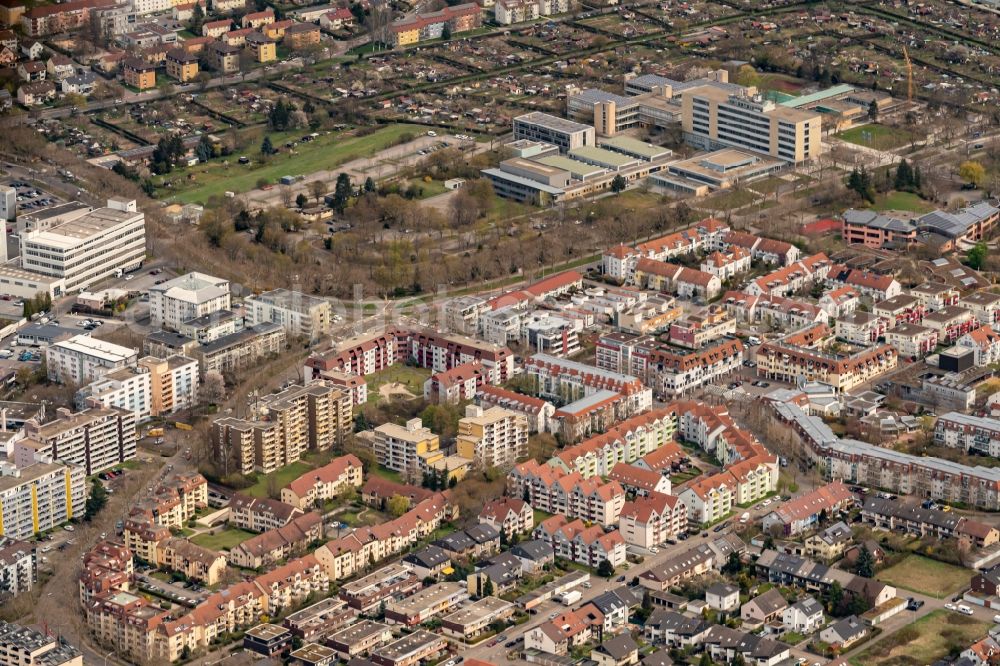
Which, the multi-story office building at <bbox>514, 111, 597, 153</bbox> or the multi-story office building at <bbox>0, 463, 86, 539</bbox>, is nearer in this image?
the multi-story office building at <bbox>0, 463, 86, 539</bbox>

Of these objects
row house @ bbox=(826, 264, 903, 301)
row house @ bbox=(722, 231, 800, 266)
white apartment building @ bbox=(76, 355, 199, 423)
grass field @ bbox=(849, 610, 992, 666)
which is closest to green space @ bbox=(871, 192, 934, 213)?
row house @ bbox=(722, 231, 800, 266)

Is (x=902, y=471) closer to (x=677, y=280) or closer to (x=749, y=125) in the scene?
(x=677, y=280)

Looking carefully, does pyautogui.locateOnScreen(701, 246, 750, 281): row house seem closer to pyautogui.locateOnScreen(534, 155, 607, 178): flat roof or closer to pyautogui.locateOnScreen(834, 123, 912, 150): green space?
pyautogui.locateOnScreen(534, 155, 607, 178): flat roof

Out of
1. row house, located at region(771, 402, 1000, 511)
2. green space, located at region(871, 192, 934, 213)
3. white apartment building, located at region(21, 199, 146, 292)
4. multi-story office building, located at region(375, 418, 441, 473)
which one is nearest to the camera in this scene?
row house, located at region(771, 402, 1000, 511)

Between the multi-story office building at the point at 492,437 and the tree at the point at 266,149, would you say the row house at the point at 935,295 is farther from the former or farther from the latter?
the tree at the point at 266,149

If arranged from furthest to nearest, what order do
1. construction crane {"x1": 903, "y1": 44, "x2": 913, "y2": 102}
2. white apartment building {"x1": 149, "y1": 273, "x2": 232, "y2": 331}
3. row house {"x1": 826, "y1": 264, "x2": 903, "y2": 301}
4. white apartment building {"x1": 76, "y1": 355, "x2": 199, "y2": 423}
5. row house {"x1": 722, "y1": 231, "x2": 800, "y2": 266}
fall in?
construction crane {"x1": 903, "y1": 44, "x2": 913, "y2": 102} < row house {"x1": 722, "y1": 231, "x2": 800, "y2": 266} < row house {"x1": 826, "y1": 264, "x2": 903, "y2": 301} < white apartment building {"x1": 149, "y1": 273, "x2": 232, "y2": 331} < white apartment building {"x1": 76, "y1": 355, "x2": 199, "y2": 423}

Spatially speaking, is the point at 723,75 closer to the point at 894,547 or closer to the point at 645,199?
the point at 645,199
